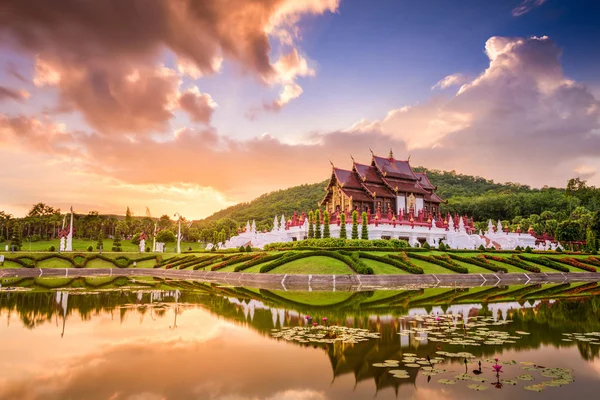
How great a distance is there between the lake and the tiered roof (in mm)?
31128

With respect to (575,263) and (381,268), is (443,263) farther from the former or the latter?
(575,263)

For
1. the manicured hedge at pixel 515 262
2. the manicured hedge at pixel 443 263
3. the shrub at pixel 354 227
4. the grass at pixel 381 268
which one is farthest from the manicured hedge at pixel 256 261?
the manicured hedge at pixel 515 262

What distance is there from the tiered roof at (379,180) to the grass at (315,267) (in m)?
16.8

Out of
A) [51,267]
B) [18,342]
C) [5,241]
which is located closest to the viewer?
[18,342]

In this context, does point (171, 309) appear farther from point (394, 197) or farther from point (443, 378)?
point (394, 197)

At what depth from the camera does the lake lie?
24.0ft

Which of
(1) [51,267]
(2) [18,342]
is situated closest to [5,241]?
(1) [51,267]

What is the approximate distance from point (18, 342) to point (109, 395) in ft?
17.1

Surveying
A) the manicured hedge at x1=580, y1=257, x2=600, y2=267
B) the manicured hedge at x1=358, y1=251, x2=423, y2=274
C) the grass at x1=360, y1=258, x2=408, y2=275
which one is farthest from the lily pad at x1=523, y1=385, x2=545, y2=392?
the manicured hedge at x1=580, y1=257, x2=600, y2=267

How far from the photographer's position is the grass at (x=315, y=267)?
95.7 feet

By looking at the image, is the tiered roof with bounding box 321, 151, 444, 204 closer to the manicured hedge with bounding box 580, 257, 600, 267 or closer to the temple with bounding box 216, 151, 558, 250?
the temple with bounding box 216, 151, 558, 250

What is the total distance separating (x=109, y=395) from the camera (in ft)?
22.8

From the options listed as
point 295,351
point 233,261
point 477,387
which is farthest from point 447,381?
point 233,261

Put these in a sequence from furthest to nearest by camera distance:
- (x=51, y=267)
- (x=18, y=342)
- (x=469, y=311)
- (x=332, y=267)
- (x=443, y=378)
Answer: (x=51, y=267) < (x=332, y=267) < (x=469, y=311) < (x=18, y=342) < (x=443, y=378)
